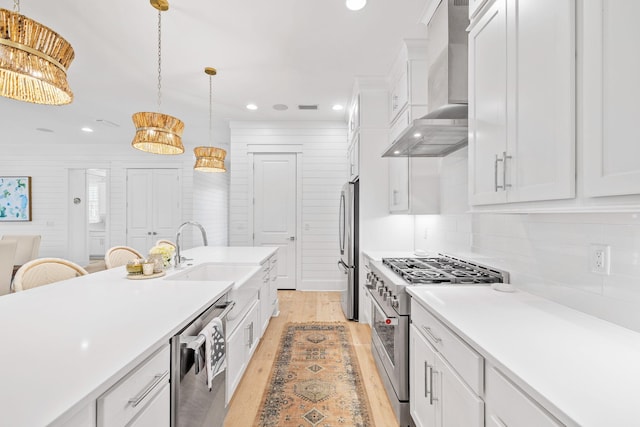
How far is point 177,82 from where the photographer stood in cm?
368

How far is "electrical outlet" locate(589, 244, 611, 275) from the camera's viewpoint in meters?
1.18

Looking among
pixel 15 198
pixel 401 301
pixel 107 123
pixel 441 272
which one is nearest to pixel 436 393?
pixel 401 301

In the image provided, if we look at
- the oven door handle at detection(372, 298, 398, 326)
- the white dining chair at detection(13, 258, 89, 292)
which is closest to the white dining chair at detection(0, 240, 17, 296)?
the white dining chair at detection(13, 258, 89, 292)

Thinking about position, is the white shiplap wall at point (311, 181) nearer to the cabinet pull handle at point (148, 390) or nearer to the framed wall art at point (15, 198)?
the cabinet pull handle at point (148, 390)

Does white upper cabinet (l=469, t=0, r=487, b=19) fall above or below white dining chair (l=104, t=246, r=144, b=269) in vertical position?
above

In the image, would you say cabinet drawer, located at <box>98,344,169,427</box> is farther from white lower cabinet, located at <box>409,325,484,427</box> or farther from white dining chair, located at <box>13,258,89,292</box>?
white dining chair, located at <box>13,258,89,292</box>

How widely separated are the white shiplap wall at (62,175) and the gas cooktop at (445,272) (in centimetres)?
559

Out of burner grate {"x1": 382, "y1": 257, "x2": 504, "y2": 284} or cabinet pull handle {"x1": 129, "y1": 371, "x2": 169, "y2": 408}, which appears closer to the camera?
cabinet pull handle {"x1": 129, "y1": 371, "x2": 169, "y2": 408}

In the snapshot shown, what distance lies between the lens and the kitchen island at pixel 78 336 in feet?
2.24

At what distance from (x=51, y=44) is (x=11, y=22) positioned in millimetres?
127

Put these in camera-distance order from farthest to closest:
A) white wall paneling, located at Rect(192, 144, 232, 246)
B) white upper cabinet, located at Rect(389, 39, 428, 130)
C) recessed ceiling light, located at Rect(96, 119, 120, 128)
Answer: white wall paneling, located at Rect(192, 144, 232, 246)
recessed ceiling light, located at Rect(96, 119, 120, 128)
white upper cabinet, located at Rect(389, 39, 428, 130)

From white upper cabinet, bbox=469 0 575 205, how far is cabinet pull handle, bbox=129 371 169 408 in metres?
1.47

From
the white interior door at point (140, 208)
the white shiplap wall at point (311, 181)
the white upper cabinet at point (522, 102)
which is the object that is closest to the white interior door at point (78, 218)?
the white interior door at point (140, 208)

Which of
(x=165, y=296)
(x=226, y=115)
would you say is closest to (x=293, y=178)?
(x=226, y=115)
